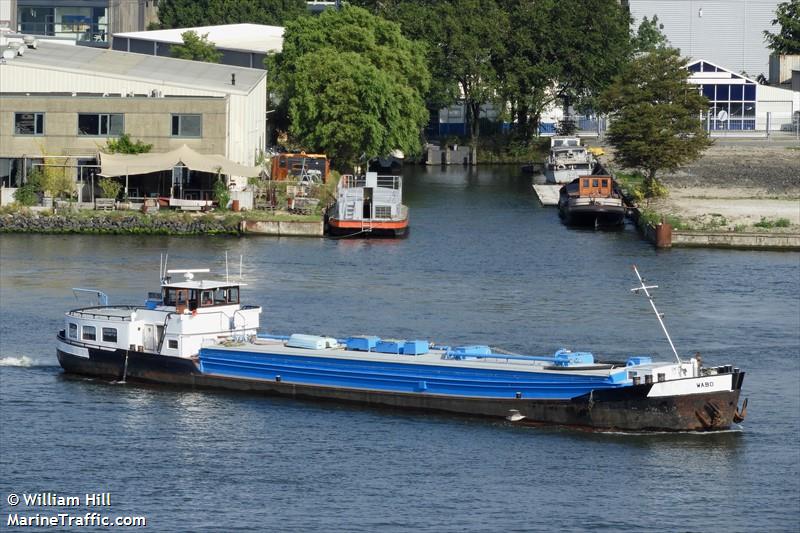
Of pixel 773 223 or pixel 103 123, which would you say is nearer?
pixel 773 223

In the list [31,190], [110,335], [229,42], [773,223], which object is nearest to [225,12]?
[229,42]

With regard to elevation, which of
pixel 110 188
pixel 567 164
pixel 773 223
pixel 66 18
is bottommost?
pixel 773 223

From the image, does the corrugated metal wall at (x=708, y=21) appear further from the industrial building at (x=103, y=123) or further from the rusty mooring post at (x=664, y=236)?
the rusty mooring post at (x=664, y=236)

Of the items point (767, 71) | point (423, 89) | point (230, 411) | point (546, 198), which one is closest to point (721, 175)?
point (546, 198)

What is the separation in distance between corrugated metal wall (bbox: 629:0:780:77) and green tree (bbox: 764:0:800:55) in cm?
96

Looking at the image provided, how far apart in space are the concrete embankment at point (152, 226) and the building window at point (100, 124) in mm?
7467

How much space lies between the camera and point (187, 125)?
274 ft

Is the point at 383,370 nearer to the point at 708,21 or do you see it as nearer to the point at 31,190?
the point at 31,190

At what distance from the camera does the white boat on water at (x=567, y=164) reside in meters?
103

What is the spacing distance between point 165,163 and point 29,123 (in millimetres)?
8441

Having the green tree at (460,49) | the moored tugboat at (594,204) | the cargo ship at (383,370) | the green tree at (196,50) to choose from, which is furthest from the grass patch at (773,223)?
the green tree at (196,50)

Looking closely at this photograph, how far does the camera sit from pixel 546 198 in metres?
96.9

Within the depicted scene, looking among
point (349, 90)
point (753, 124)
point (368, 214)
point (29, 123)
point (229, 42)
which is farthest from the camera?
point (229, 42)

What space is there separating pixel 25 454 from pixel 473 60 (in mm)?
84853
